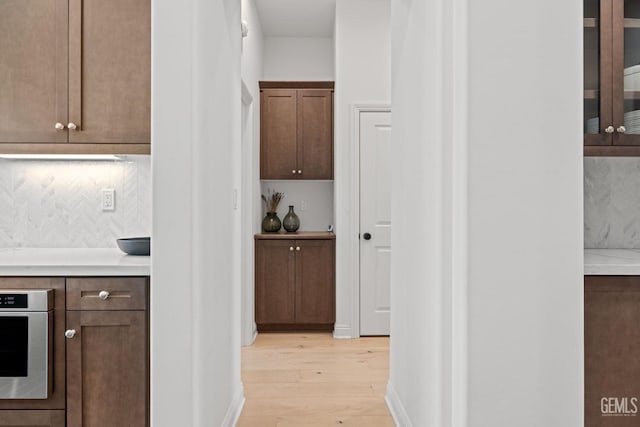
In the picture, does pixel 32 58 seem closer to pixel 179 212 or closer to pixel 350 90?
pixel 179 212

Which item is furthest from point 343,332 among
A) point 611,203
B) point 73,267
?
point 73,267

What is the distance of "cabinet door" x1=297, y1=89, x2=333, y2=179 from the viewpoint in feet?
16.2

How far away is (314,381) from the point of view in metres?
3.32

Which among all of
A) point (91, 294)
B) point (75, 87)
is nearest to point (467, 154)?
point (91, 294)

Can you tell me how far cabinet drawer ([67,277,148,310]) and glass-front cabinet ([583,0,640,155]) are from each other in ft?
6.76

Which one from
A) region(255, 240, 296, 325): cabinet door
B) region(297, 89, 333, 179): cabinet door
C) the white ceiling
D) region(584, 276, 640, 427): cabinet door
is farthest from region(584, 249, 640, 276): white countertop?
the white ceiling

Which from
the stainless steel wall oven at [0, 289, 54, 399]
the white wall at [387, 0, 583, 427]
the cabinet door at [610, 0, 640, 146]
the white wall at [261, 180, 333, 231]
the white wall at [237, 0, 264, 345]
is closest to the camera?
the white wall at [387, 0, 583, 427]

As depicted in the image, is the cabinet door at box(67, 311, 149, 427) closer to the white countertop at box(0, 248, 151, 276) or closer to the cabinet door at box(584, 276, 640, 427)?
the white countertop at box(0, 248, 151, 276)

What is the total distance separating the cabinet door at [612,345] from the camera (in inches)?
78.5

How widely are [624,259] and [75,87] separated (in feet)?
8.32

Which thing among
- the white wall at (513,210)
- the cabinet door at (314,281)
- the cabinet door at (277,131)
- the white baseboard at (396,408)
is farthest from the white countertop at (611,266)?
the cabinet door at (277,131)

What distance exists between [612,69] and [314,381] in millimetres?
2432

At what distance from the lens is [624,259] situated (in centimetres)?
215

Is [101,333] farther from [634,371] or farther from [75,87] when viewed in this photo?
[634,371]
